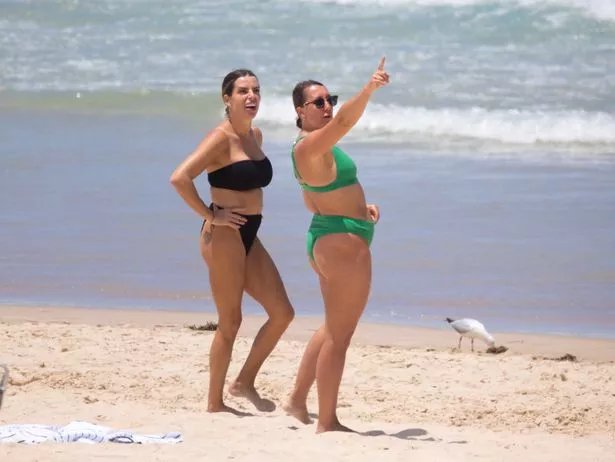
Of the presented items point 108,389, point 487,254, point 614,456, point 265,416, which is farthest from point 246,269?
point 487,254

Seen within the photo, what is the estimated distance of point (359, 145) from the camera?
17078 mm

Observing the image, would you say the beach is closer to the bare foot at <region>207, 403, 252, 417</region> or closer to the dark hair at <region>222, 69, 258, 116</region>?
the bare foot at <region>207, 403, 252, 417</region>

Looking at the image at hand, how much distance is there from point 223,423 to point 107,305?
12.7ft

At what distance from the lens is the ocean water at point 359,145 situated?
10.9m

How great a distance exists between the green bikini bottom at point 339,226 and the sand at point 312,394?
94cm

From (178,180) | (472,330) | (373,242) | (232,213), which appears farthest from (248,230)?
(373,242)

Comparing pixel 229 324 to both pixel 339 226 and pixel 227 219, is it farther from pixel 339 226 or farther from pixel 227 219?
pixel 339 226

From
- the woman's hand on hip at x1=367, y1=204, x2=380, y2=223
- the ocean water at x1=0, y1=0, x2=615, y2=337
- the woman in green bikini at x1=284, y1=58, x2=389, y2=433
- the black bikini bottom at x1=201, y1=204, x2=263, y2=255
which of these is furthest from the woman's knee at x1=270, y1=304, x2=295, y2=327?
the ocean water at x1=0, y1=0, x2=615, y2=337

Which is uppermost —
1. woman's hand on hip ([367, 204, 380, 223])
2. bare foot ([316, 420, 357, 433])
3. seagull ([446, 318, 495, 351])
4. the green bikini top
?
the green bikini top

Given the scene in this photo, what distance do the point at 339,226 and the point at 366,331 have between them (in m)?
3.30

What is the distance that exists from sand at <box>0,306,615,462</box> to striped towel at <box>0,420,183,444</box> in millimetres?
143

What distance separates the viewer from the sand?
20.5 ft

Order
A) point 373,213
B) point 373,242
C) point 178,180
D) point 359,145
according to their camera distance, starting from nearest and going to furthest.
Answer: point 373,213 → point 178,180 → point 373,242 → point 359,145

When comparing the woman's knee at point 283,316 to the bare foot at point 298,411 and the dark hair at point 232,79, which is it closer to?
the bare foot at point 298,411
